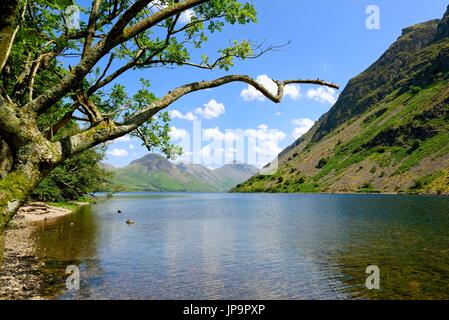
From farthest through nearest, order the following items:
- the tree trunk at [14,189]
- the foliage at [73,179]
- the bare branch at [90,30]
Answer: the foliage at [73,179] → the bare branch at [90,30] → the tree trunk at [14,189]

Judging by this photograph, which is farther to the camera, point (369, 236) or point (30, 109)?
point (369, 236)

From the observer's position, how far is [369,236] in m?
48.4

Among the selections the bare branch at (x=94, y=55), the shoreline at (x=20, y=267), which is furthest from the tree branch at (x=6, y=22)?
the shoreline at (x=20, y=267)

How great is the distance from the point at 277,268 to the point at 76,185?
289 feet

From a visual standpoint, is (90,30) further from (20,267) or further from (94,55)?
(20,267)

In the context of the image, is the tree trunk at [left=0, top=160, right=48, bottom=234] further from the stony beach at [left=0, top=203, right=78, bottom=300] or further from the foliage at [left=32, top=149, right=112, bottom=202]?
the foliage at [left=32, top=149, right=112, bottom=202]

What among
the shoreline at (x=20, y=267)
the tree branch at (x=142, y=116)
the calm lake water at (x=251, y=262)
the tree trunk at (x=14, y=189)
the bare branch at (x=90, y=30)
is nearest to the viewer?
the tree trunk at (x=14, y=189)

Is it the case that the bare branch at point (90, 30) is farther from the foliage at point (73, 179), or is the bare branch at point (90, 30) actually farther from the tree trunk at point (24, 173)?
the foliage at point (73, 179)

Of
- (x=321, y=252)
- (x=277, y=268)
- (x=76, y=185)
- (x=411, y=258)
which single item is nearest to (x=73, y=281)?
(x=277, y=268)

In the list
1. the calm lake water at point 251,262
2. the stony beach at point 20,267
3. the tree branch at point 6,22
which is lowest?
the calm lake water at point 251,262

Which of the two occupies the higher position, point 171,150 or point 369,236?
point 171,150

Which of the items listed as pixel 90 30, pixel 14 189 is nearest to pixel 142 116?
pixel 90 30

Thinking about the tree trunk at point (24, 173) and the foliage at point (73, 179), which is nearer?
the tree trunk at point (24, 173)
